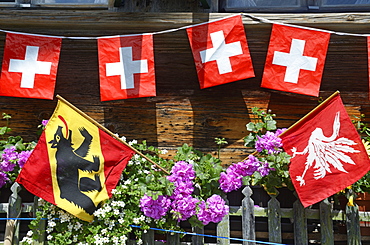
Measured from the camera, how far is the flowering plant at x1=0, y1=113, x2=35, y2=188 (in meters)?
3.42

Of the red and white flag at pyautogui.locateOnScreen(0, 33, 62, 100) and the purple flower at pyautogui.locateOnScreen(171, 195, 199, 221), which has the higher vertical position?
the red and white flag at pyautogui.locateOnScreen(0, 33, 62, 100)

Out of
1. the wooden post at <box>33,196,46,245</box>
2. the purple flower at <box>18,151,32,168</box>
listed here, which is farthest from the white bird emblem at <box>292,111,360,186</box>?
the purple flower at <box>18,151,32,168</box>

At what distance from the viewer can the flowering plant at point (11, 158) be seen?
342 cm

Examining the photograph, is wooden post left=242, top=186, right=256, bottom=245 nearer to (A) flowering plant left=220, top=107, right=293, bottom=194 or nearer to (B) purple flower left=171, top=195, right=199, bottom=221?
(A) flowering plant left=220, top=107, right=293, bottom=194

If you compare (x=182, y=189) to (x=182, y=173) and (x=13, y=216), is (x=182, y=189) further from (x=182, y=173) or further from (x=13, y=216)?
(x=13, y=216)

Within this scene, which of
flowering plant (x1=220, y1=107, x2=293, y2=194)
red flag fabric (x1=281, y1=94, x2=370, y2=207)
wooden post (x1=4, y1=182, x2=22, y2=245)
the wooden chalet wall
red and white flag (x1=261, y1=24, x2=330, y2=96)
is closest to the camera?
red flag fabric (x1=281, y1=94, x2=370, y2=207)

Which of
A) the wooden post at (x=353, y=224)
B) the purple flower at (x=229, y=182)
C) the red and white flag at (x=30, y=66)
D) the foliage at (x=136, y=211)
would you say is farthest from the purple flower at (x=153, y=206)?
the wooden post at (x=353, y=224)

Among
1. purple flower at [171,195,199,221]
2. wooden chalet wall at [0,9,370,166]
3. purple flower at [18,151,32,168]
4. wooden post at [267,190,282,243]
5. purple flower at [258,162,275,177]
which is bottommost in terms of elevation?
wooden post at [267,190,282,243]

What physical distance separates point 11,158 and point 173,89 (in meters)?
1.71

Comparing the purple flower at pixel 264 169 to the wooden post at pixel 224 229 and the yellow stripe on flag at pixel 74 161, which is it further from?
the yellow stripe on flag at pixel 74 161

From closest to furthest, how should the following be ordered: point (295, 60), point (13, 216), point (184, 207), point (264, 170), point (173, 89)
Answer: point (184, 207) → point (264, 170) → point (13, 216) → point (295, 60) → point (173, 89)

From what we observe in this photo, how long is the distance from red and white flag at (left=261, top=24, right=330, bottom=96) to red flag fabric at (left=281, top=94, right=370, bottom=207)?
12.8 inches

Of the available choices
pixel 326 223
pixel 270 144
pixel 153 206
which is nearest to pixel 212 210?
pixel 153 206

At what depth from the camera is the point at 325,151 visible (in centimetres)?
324
